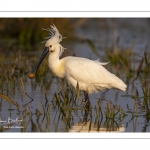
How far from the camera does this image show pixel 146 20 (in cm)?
3020

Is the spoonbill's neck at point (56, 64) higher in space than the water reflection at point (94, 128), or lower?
higher

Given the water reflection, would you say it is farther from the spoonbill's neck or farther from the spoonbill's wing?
the spoonbill's neck
